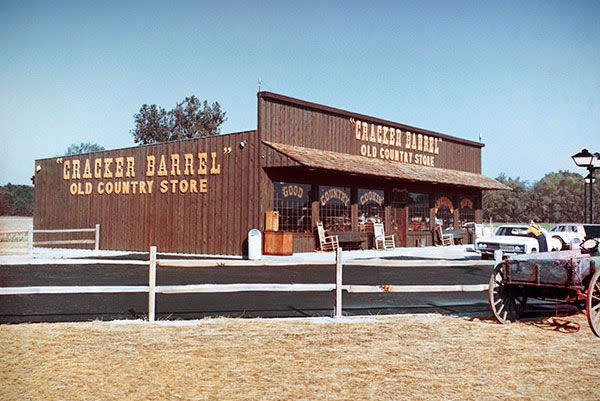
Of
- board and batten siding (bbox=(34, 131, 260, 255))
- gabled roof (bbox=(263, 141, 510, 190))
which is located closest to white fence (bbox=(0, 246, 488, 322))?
gabled roof (bbox=(263, 141, 510, 190))

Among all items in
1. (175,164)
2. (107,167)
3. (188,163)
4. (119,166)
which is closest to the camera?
(188,163)

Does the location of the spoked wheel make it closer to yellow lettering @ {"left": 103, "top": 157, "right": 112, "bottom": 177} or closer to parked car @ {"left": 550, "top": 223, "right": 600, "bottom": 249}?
parked car @ {"left": 550, "top": 223, "right": 600, "bottom": 249}

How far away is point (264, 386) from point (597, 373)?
3426 millimetres

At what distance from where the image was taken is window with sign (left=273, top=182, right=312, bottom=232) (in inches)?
848

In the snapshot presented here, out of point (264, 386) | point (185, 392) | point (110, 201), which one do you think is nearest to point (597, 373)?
point (264, 386)

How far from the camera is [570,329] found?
8.09 meters

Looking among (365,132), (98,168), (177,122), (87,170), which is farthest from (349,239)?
(177,122)

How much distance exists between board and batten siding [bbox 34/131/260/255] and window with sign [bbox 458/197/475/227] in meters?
15.0

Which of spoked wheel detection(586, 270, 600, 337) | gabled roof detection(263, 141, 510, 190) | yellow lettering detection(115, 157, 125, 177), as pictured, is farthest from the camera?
yellow lettering detection(115, 157, 125, 177)

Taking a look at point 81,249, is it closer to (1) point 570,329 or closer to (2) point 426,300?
(2) point 426,300

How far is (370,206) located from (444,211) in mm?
6619

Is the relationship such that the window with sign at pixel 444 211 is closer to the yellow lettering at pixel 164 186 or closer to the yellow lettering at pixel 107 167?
the yellow lettering at pixel 164 186

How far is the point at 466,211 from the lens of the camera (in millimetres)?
32375

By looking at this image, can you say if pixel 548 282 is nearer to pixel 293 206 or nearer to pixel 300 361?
pixel 300 361
